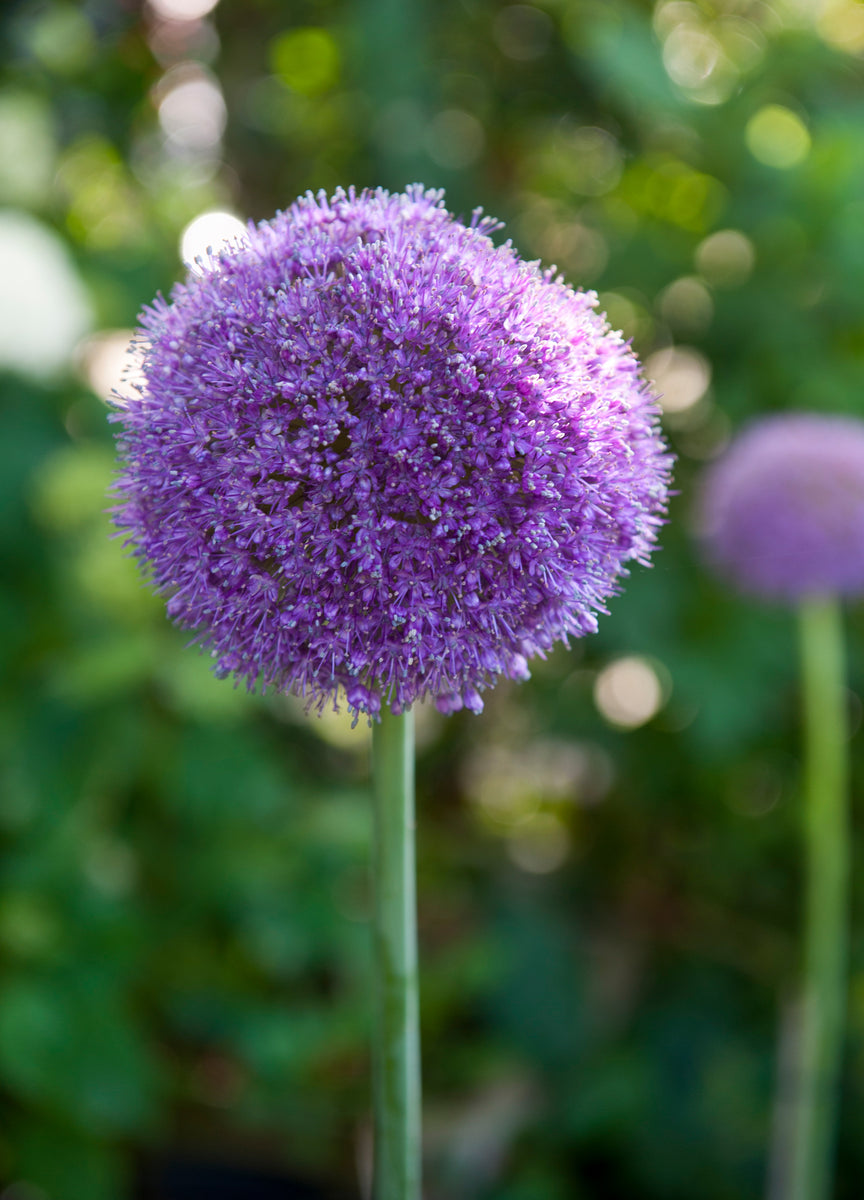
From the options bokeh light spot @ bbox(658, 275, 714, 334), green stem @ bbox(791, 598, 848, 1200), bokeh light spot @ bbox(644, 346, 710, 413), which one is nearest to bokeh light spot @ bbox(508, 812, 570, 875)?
green stem @ bbox(791, 598, 848, 1200)

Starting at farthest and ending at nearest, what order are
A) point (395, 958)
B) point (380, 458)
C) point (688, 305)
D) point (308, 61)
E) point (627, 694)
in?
point (308, 61) < point (627, 694) < point (688, 305) < point (395, 958) < point (380, 458)

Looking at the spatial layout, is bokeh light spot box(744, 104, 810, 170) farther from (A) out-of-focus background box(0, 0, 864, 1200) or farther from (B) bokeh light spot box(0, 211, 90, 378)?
(B) bokeh light spot box(0, 211, 90, 378)

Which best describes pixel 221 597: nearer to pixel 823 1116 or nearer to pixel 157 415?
pixel 157 415

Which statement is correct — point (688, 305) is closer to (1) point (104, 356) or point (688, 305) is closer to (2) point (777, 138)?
(2) point (777, 138)

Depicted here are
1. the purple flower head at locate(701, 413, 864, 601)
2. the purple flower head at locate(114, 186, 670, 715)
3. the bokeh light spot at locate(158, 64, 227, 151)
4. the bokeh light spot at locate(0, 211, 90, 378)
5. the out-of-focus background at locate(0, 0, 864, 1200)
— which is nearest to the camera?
the purple flower head at locate(114, 186, 670, 715)

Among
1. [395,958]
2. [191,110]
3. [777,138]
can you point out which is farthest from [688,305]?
[395,958]
